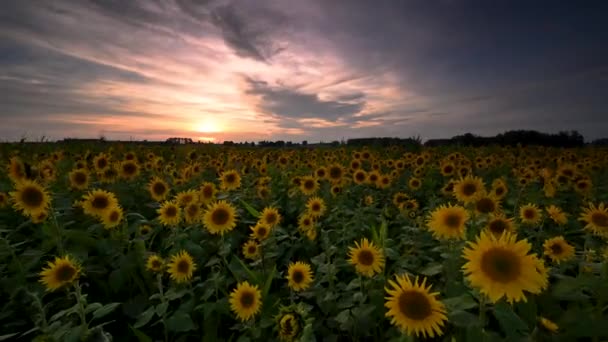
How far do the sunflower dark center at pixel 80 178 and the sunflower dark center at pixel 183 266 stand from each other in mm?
3080

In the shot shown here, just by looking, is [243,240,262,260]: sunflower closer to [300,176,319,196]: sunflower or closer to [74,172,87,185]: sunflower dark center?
[300,176,319,196]: sunflower

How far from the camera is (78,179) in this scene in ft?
17.2

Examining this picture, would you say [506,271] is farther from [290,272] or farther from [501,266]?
[290,272]

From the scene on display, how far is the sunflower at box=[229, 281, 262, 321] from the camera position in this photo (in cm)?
267

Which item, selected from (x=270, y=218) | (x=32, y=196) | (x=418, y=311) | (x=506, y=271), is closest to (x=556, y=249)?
(x=506, y=271)

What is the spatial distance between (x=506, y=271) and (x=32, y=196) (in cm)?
425

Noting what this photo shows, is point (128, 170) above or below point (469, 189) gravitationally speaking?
below

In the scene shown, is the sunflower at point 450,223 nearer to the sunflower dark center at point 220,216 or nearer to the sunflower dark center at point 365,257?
the sunflower dark center at point 365,257

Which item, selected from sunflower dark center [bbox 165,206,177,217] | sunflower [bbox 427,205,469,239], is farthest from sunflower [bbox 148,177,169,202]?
sunflower [bbox 427,205,469,239]

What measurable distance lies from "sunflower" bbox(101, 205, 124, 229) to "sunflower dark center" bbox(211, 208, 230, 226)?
3.26 feet

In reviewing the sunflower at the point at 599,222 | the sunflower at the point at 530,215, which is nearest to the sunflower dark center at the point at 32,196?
the sunflower at the point at 530,215

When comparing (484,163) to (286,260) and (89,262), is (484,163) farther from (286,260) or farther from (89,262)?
(89,262)

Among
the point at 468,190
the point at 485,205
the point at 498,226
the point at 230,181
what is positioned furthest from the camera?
the point at 230,181

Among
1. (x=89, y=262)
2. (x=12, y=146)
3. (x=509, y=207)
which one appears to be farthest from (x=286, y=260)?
(x=12, y=146)
